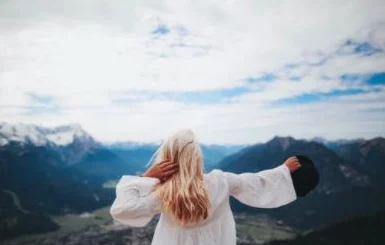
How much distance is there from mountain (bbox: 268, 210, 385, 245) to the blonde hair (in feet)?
19.1

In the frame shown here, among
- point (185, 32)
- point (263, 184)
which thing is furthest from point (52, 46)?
point (263, 184)

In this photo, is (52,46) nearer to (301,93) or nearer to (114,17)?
(114,17)

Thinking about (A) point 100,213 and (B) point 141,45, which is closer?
(B) point 141,45

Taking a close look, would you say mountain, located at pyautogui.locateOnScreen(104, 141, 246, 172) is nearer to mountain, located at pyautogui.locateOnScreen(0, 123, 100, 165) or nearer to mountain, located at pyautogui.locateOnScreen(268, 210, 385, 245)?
mountain, located at pyautogui.locateOnScreen(0, 123, 100, 165)

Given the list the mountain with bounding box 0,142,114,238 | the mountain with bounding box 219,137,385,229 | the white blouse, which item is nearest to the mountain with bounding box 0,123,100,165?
the mountain with bounding box 0,142,114,238

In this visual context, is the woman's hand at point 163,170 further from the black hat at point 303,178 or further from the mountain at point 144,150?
the mountain at point 144,150

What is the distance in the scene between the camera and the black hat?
1.71 meters

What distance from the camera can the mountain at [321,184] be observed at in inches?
295

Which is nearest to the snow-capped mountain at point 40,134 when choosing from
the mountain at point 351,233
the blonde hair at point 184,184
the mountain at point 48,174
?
the mountain at point 48,174

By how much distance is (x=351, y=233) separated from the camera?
24.8 feet

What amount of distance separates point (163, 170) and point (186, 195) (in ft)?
0.38

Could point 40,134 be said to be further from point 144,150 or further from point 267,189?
point 267,189

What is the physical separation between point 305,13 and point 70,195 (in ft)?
22.0

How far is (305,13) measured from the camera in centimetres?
574
